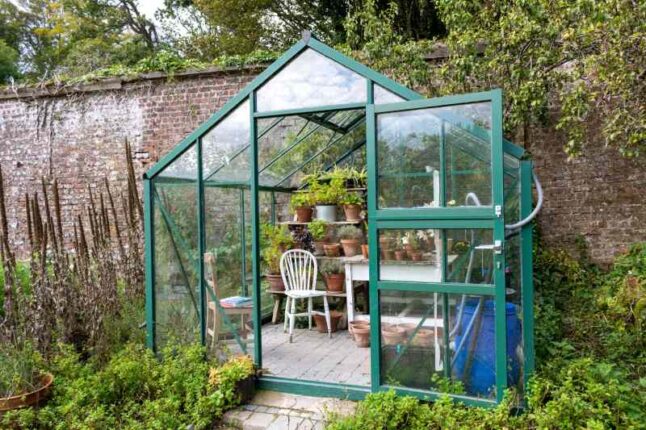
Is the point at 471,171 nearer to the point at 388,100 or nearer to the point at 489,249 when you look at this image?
the point at 489,249

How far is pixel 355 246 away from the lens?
543 cm

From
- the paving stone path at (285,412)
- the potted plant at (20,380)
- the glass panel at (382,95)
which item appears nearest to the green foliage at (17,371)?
the potted plant at (20,380)

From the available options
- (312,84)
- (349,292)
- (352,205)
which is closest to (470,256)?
(312,84)

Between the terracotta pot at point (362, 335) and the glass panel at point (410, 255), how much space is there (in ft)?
5.01

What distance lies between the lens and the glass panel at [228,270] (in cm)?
412

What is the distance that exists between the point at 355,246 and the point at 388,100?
2.30 meters

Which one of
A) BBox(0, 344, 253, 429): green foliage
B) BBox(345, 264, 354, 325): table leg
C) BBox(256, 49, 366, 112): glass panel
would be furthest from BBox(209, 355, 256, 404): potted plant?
BBox(256, 49, 366, 112): glass panel

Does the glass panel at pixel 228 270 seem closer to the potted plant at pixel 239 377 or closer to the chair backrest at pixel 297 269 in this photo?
the potted plant at pixel 239 377

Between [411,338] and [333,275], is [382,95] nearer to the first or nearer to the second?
[411,338]

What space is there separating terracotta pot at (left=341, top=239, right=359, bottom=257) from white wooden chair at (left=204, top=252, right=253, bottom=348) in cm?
146

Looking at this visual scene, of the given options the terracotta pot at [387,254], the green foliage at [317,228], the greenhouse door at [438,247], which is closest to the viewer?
the greenhouse door at [438,247]

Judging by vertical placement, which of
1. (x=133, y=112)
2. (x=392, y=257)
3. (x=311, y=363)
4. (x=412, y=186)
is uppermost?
(x=133, y=112)

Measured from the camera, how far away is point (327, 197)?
220 inches

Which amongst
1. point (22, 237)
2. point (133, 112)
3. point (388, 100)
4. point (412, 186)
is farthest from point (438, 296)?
point (22, 237)
